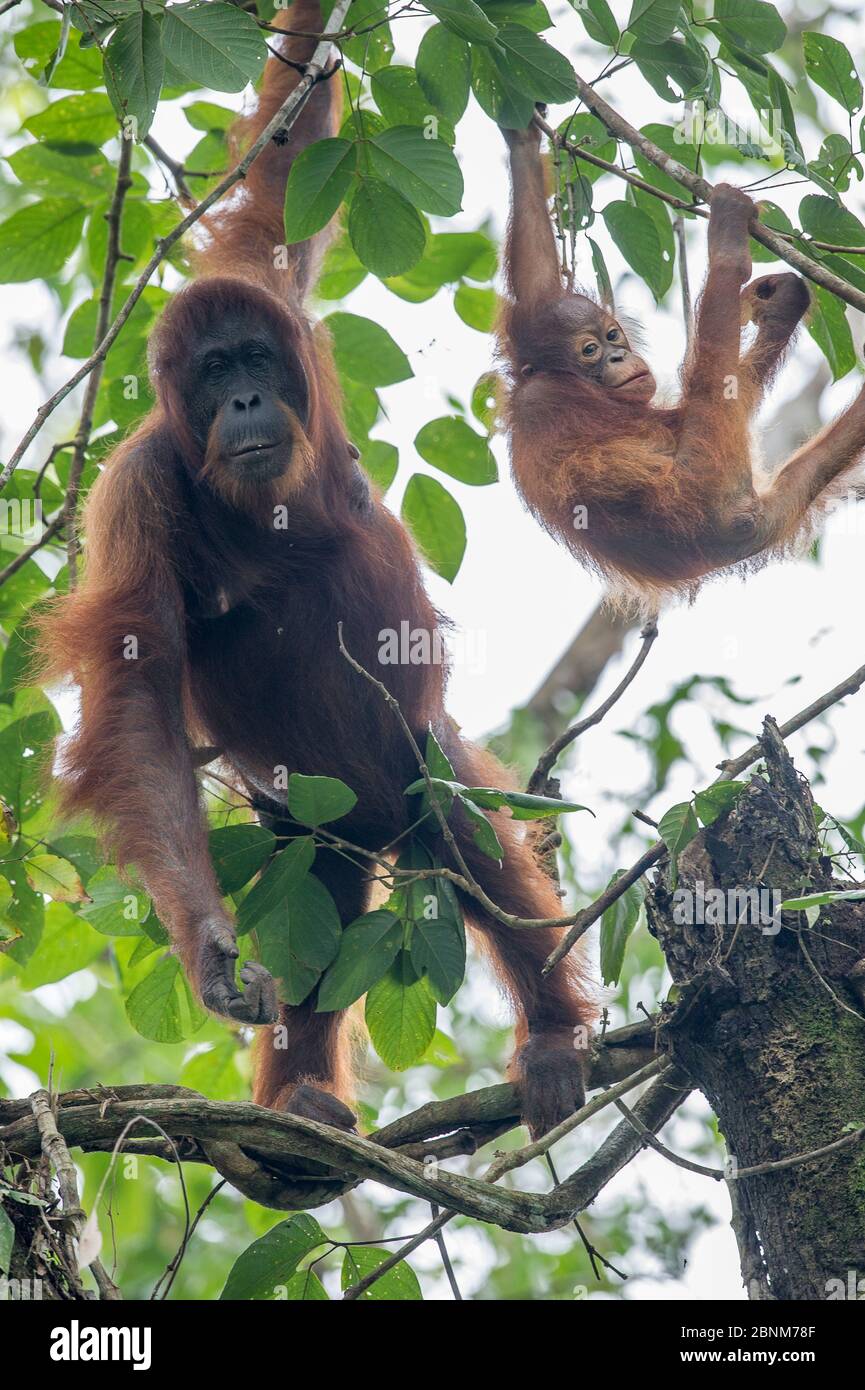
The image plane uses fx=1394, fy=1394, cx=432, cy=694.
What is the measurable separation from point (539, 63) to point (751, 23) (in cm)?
59

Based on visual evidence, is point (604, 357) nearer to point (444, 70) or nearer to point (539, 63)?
point (444, 70)

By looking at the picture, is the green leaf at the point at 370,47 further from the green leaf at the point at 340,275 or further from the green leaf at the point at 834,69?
the green leaf at the point at 834,69

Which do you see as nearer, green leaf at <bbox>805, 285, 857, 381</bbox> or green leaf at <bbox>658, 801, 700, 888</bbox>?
green leaf at <bbox>658, 801, 700, 888</bbox>

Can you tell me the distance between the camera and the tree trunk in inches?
102

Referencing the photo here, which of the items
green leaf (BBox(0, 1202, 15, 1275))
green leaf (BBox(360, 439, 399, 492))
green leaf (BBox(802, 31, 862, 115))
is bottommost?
green leaf (BBox(0, 1202, 15, 1275))

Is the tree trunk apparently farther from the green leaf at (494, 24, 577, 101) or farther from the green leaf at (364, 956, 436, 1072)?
the green leaf at (494, 24, 577, 101)

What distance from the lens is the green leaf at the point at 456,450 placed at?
4.19 metres

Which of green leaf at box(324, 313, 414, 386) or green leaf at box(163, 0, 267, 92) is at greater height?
green leaf at box(324, 313, 414, 386)

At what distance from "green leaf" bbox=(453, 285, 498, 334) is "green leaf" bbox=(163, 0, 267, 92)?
5.63ft

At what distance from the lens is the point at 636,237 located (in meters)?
3.57

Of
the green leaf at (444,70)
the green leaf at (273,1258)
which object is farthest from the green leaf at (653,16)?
the green leaf at (273,1258)

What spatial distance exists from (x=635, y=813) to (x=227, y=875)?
3.53ft

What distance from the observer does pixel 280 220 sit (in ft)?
15.0

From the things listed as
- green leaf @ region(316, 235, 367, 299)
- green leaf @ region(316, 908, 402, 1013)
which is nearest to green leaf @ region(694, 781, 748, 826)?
green leaf @ region(316, 908, 402, 1013)
